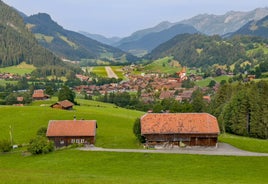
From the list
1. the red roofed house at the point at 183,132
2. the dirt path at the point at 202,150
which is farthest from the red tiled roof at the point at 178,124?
the dirt path at the point at 202,150

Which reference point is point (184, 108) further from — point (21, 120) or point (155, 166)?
point (155, 166)

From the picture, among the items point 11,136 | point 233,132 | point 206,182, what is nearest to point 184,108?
point 233,132

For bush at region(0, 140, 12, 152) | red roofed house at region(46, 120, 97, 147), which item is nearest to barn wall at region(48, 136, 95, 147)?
red roofed house at region(46, 120, 97, 147)

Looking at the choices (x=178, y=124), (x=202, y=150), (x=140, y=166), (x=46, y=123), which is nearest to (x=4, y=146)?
(x=46, y=123)

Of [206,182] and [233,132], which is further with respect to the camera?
[233,132]

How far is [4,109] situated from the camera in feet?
348

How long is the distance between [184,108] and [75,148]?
42.3 meters

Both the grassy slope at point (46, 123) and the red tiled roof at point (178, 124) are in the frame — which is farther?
the grassy slope at point (46, 123)

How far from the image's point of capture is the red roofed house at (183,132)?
2702 inches

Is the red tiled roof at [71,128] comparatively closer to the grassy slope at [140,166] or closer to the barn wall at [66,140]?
the barn wall at [66,140]

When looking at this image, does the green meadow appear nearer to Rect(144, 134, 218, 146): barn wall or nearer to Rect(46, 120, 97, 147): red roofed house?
Rect(46, 120, 97, 147): red roofed house

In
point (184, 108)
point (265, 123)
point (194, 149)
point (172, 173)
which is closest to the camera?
point (172, 173)

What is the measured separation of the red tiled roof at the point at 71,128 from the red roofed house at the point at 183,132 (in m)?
10.1

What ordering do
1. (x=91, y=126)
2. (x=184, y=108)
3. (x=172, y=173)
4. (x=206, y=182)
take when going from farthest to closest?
(x=184, y=108)
(x=91, y=126)
(x=172, y=173)
(x=206, y=182)
